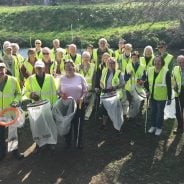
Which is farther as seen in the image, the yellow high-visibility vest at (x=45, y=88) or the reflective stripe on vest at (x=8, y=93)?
the yellow high-visibility vest at (x=45, y=88)

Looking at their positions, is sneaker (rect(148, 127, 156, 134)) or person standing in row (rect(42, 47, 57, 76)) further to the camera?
person standing in row (rect(42, 47, 57, 76))

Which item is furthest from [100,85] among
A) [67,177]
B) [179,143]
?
[67,177]

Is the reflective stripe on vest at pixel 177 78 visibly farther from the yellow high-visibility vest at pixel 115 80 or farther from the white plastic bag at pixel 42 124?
the white plastic bag at pixel 42 124

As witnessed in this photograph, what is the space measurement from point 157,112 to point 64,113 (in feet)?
7.77

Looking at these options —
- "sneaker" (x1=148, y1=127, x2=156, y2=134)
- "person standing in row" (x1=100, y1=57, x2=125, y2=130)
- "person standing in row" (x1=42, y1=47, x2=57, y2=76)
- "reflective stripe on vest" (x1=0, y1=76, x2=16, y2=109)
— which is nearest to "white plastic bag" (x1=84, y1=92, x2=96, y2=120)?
"person standing in row" (x1=100, y1=57, x2=125, y2=130)

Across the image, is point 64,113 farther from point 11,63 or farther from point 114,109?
point 11,63

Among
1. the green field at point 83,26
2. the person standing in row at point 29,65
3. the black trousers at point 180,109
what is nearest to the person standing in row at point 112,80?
the black trousers at point 180,109

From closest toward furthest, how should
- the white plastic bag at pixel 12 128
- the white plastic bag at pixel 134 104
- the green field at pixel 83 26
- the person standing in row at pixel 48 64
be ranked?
the white plastic bag at pixel 12 128 < the white plastic bag at pixel 134 104 < the person standing in row at pixel 48 64 < the green field at pixel 83 26

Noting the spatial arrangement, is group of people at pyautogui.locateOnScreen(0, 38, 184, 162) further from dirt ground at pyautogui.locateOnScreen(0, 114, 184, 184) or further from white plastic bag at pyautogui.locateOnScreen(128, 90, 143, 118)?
dirt ground at pyautogui.locateOnScreen(0, 114, 184, 184)

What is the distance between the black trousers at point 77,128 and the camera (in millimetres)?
8375

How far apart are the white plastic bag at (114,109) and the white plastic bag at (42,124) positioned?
1512mm

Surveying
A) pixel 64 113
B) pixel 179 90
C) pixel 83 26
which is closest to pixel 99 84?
pixel 179 90

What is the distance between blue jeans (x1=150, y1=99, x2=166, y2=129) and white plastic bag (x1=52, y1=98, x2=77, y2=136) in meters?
2.21

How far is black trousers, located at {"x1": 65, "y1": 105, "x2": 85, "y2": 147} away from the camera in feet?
27.5
